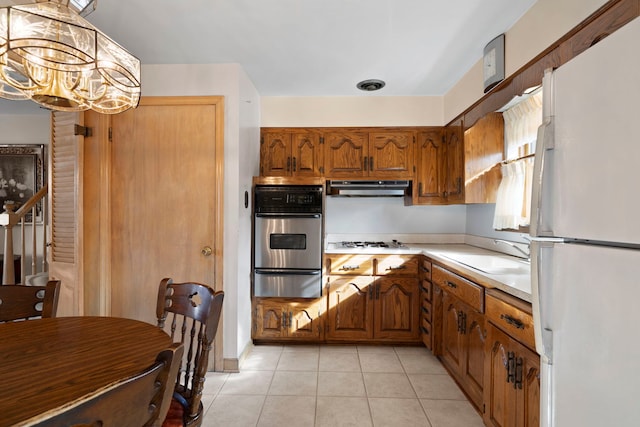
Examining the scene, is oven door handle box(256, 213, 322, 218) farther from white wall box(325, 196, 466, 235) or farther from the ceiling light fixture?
the ceiling light fixture

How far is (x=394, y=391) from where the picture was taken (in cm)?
223

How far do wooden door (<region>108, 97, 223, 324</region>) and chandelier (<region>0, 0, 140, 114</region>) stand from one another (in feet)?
2.98

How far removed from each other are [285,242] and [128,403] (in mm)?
2263

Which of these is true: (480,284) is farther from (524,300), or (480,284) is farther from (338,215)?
(338,215)

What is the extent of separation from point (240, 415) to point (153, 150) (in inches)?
80.5

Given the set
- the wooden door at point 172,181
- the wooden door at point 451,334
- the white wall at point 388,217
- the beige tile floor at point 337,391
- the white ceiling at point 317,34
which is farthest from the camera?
the white wall at point 388,217

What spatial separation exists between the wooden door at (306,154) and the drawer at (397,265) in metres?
1.08

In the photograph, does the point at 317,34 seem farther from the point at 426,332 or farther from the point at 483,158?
the point at 426,332

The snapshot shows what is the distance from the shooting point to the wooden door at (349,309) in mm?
2916

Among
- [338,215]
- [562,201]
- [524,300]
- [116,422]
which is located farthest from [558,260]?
[338,215]

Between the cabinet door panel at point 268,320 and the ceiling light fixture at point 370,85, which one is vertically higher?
the ceiling light fixture at point 370,85

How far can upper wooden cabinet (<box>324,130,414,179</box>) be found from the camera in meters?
3.17

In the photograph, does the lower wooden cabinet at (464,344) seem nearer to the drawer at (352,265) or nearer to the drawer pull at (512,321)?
the drawer pull at (512,321)

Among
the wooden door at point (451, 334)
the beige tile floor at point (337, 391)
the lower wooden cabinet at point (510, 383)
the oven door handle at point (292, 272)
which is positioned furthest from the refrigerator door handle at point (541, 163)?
the oven door handle at point (292, 272)
